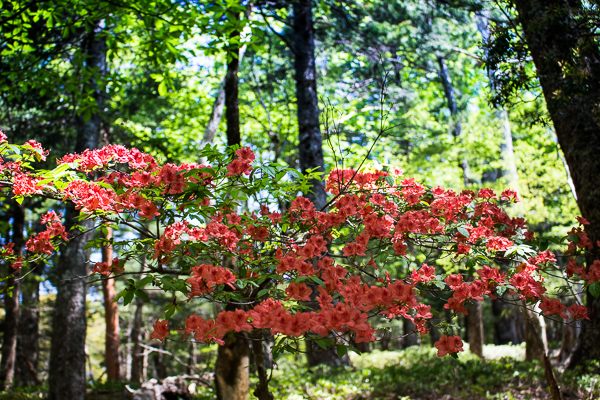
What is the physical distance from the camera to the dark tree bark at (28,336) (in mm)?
10906

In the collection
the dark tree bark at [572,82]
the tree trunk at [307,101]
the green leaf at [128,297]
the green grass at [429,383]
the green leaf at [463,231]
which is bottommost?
the green grass at [429,383]

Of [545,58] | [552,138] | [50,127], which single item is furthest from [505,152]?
[50,127]

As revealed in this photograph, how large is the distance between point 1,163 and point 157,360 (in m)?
20.9

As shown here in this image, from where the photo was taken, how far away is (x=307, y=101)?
795cm

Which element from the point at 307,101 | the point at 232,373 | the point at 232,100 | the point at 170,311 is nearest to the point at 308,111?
the point at 307,101

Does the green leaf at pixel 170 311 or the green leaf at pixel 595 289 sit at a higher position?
the green leaf at pixel 170 311

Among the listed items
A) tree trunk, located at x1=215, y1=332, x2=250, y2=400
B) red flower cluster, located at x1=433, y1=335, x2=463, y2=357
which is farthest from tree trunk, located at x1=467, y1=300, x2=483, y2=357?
red flower cluster, located at x1=433, y1=335, x2=463, y2=357

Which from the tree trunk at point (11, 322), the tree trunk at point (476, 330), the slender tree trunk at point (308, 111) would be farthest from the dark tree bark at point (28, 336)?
the tree trunk at point (476, 330)

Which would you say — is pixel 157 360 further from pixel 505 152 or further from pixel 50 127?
pixel 505 152

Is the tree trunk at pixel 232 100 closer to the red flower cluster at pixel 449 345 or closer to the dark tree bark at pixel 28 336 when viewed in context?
the red flower cluster at pixel 449 345

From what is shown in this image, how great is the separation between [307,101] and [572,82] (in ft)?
16.1

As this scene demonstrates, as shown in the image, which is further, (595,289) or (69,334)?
(69,334)

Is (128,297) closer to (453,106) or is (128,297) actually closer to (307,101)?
(307,101)

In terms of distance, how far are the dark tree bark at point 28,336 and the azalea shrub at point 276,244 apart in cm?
1019
